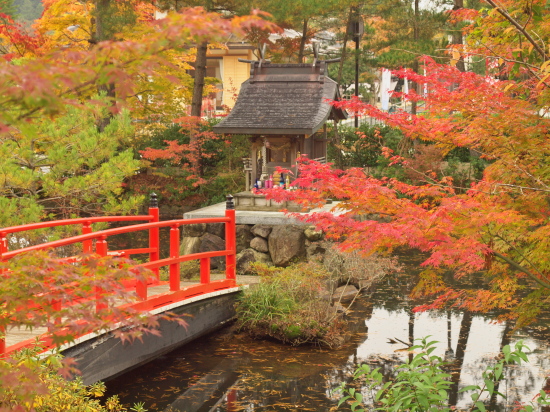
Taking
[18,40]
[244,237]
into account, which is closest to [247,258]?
[244,237]

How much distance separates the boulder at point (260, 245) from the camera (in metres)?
14.0

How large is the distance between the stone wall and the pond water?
3.22 meters

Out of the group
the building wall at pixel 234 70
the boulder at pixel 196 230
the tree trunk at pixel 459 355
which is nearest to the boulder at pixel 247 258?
the boulder at pixel 196 230

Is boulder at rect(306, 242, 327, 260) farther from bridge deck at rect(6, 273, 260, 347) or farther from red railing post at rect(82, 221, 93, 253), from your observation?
red railing post at rect(82, 221, 93, 253)

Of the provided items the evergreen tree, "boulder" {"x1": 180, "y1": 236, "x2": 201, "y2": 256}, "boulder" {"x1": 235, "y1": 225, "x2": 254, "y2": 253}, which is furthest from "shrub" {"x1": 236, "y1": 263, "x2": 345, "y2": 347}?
the evergreen tree

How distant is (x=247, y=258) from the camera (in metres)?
13.7

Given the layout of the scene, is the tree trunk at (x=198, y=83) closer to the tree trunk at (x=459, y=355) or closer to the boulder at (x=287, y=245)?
the boulder at (x=287, y=245)

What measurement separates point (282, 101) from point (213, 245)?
430 cm

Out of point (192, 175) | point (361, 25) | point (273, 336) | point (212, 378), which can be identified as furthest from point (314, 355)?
point (361, 25)

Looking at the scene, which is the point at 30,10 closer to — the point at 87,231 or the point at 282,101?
the point at 282,101

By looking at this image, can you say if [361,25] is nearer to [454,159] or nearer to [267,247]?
[454,159]

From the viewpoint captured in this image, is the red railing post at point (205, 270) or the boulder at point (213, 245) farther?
the boulder at point (213, 245)

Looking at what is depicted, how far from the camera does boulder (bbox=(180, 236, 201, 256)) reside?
46.7 feet

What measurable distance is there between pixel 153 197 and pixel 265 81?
8.24 m
